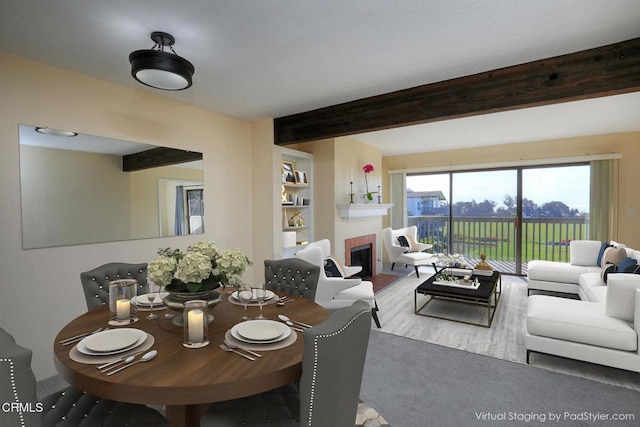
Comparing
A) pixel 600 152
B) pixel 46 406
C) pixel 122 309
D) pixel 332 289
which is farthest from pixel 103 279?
pixel 600 152

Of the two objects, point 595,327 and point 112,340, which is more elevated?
point 112,340

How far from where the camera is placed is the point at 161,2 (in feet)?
5.78

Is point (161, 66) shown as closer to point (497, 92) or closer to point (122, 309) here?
point (122, 309)

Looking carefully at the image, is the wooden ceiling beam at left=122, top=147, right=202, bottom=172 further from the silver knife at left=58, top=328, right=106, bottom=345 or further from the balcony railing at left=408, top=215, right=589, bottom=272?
the balcony railing at left=408, top=215, right=589, bottom=272

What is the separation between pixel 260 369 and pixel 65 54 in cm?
267

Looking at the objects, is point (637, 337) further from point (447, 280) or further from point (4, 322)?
point (4, 322)

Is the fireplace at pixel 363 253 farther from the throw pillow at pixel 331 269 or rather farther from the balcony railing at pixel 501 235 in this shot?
the balcony railing at pixel 501 235

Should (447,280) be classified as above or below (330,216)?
below

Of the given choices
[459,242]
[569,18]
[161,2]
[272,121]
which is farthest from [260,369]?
[459,242]

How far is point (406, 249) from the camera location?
6121 millimetres

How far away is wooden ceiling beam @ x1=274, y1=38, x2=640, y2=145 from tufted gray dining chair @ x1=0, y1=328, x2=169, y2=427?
307 cm

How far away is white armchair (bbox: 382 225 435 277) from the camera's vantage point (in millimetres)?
5863

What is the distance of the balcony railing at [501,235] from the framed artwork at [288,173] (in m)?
3.76

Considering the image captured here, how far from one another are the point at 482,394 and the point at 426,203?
208 inches
